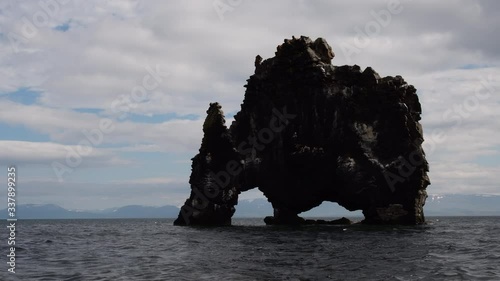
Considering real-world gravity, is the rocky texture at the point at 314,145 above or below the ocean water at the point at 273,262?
above

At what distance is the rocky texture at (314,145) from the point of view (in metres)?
67.4

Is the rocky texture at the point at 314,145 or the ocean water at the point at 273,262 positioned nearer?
the ocean water at the point at 273,262

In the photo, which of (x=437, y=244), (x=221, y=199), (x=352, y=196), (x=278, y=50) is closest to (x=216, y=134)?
(x=221, y=199)

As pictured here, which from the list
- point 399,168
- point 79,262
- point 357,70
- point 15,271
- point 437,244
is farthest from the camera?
point 357,70

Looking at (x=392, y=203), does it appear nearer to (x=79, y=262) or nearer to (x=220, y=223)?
(x=220, y=223)

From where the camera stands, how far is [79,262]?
30156 millimetres

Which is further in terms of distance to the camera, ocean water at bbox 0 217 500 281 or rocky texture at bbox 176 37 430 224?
rocky texture at bbox 176 37 430 224

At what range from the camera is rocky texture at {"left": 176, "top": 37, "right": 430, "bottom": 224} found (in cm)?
6744

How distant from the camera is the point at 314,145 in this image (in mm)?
73938

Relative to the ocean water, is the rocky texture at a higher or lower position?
higher

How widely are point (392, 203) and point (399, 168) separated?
495cm

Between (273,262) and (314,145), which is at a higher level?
(314,145)

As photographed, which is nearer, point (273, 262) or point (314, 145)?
point (273, 262)

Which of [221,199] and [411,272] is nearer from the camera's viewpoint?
[411,272]
